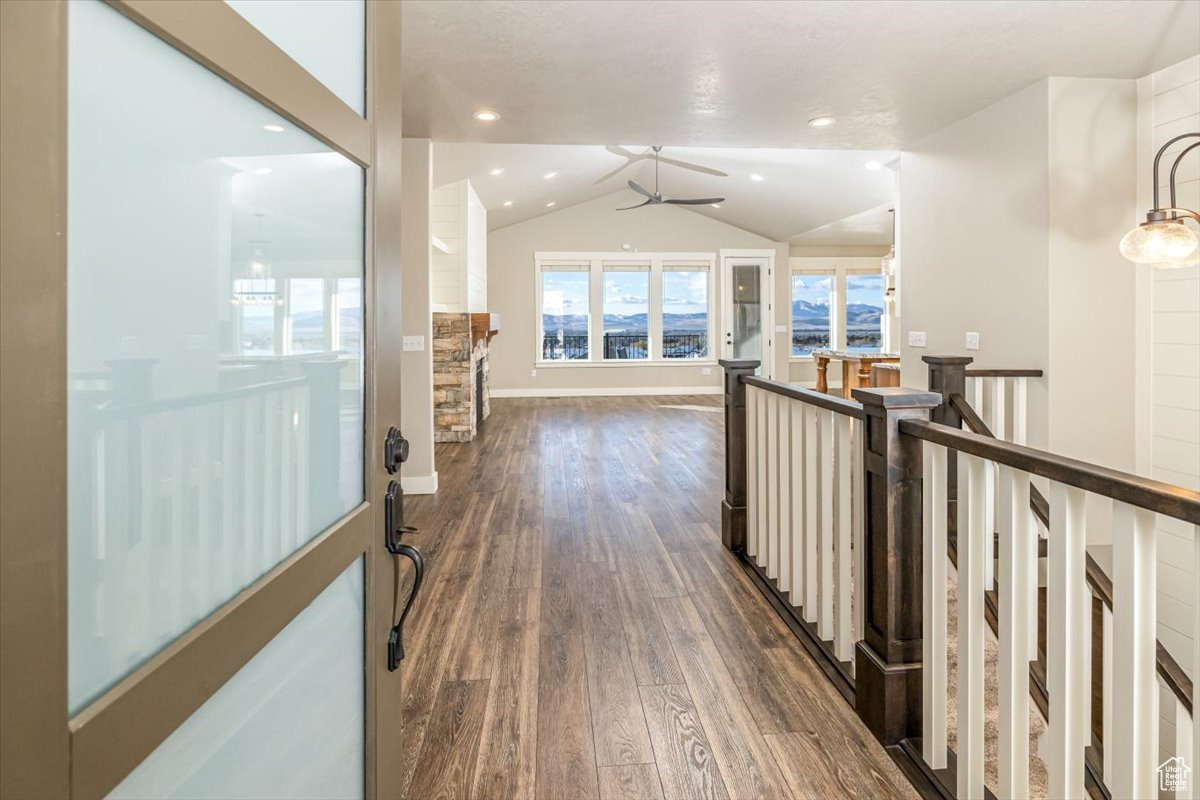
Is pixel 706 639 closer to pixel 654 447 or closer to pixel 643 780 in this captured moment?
pixel 643 780

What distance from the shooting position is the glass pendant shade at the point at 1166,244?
9.07 ft

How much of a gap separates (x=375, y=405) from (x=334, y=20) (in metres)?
0.50

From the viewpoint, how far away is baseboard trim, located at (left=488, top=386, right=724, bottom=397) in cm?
1138

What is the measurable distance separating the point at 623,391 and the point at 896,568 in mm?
9710

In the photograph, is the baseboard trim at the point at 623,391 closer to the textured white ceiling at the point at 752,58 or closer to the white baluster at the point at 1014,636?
the textured white ceiling at the point at 752,58

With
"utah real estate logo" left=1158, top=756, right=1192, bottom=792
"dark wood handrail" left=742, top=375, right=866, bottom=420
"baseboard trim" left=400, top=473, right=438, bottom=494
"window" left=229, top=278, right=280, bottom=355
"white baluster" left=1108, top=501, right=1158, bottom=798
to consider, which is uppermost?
"window" left=229, top=278, right=280, bottom=355

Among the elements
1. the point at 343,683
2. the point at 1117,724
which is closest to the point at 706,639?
the point at 1117,724

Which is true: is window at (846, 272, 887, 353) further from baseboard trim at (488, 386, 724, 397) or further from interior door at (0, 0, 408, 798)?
interior door at (0, 0, 408, 798)

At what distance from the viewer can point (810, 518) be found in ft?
8.35

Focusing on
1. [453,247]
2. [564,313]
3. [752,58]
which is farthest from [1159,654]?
[564,313]

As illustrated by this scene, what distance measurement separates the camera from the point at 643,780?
5.62 feet

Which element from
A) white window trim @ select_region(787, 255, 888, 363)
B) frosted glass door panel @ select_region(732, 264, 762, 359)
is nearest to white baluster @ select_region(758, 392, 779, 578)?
frosted glass door panel @ select_region(732, 264, 762, 359)

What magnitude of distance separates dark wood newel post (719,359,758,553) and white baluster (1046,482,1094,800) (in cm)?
205

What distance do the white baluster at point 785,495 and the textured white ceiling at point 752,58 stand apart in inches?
65.8
